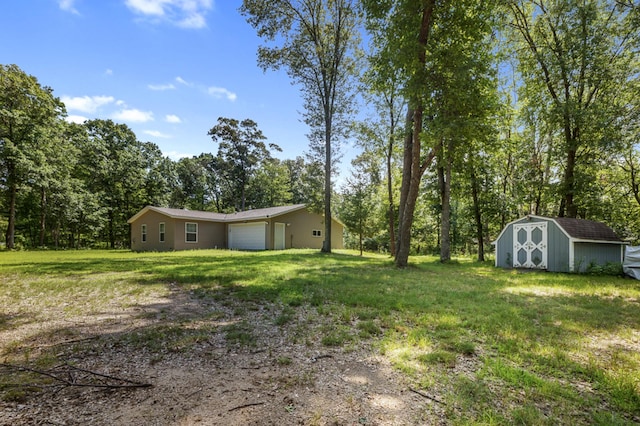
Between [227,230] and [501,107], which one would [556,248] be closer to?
[501,107]

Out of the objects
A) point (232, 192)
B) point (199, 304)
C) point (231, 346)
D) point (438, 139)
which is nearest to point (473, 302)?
point (231, 346)

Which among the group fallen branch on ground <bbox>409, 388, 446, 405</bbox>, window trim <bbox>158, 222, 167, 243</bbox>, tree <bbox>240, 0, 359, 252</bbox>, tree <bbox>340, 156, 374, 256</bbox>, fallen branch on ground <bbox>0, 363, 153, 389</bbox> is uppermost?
tree <bbox>240, 0, 359, 252</bbox>

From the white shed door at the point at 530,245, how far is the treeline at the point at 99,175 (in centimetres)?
1096

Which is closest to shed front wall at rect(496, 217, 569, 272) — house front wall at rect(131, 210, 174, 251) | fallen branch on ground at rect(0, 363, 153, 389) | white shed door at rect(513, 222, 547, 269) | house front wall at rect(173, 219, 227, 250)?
white shed door at rect(513, 222, 547, 269)

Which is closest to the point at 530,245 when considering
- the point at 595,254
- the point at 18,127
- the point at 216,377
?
the point at 595,254

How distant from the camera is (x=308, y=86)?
56.8 ft

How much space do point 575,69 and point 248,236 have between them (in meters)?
19.9

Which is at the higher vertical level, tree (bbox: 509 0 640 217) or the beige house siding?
tree (bbox: 509 0 640 217)

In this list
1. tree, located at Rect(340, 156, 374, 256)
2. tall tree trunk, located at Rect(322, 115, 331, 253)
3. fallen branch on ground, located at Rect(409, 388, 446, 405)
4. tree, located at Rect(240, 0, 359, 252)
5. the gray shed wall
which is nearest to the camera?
fallen branch on ground, located at Rect(409, 388, 446, 405)

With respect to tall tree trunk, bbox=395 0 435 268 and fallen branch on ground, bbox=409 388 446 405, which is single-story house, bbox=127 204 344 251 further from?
fallen branch on ground, bbox=409 388 446 405

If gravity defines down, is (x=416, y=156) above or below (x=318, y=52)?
below

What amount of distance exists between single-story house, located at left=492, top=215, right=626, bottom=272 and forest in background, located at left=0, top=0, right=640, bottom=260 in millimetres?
2894

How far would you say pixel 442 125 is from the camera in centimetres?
838

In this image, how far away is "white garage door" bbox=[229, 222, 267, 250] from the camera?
2020 centimetres
